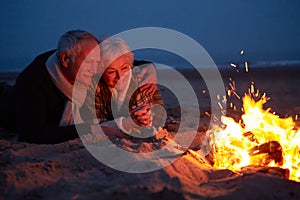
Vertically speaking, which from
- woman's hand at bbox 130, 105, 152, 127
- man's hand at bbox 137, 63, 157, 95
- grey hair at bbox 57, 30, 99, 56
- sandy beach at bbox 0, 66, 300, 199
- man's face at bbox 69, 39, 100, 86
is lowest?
sandy beach at bbox 0, 66, 300, 199

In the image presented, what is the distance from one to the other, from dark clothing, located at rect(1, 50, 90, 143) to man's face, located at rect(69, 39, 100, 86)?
0.34 metres

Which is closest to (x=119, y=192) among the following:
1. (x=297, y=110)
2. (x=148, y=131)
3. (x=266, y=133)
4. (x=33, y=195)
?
(x=33, y=195)

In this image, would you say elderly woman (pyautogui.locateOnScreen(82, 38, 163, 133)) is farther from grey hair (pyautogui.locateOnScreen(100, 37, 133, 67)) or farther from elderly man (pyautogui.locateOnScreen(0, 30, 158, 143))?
elderly man (pyautogui.locateOnScreen(0, 30, 158, 143))

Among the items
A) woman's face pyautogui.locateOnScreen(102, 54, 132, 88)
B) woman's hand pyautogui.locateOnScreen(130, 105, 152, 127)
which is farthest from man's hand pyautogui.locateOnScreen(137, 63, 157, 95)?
woman's hand pyautogui.locateOnScreen(130, 105, 152, 127)

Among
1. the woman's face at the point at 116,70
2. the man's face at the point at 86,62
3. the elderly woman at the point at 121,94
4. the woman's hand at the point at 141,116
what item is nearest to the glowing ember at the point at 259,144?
the woman's hand at the point at 141,116

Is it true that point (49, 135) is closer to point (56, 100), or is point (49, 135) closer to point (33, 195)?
point (56, 100)

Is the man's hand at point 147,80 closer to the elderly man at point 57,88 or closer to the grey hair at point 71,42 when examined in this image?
the elderly man at point 57,88

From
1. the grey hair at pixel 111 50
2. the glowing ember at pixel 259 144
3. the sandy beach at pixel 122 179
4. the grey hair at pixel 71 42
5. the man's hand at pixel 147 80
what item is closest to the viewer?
the sandy beach at pixel 122 179

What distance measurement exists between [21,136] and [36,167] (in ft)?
4.18

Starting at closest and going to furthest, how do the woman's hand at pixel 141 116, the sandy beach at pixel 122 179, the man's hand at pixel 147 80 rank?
the sandy beach at pixel 122 179
the woman's hand at pixel 141 116
the man's hand at pixel 147 80

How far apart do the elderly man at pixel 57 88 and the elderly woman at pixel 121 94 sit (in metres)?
0.24

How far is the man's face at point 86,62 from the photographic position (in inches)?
150

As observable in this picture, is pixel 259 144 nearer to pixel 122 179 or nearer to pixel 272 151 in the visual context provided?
pixel 272 151

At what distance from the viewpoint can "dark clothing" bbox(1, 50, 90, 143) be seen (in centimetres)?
383
